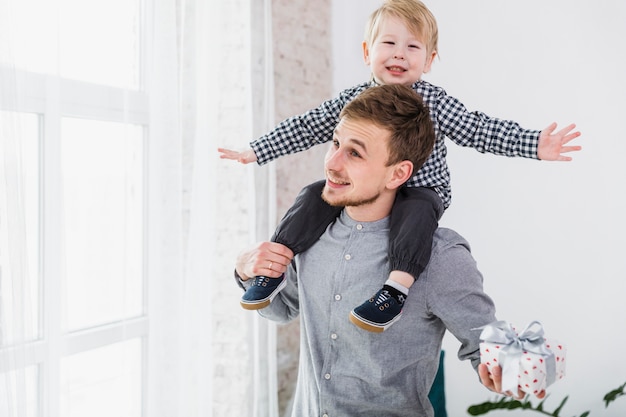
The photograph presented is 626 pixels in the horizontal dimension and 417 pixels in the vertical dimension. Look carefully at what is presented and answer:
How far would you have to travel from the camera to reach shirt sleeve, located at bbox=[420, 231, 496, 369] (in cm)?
136

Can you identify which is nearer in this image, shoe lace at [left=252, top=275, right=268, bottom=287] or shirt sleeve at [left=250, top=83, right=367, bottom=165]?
shoe lace at [left=252, top=275, right=268, bottom=287]

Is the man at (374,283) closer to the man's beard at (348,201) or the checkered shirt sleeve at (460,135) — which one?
the man's beard at (348,201)

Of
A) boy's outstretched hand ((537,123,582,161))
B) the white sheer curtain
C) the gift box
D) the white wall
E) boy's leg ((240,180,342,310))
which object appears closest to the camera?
the gift box

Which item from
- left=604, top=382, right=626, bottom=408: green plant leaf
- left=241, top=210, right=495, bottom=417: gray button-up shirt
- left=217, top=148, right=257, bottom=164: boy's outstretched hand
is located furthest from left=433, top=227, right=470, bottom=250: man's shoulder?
left=604, top=382, right=626, bottom=408: green plant leaf

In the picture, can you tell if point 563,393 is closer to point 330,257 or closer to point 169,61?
point 330,257

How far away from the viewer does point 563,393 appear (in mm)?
2793

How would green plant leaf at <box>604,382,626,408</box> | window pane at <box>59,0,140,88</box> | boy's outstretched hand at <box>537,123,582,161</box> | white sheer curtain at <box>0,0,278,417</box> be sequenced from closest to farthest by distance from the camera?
1. boy's outstretched hand at <box>537,123,582,161</box>
2. white sheer curtain at <box>0,0,278,417</box>
3. window pane at <box>59,0,140,88</box>
4. green plant leaf at <box>604,382,626,408</box>

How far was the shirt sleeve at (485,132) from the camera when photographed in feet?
4.76

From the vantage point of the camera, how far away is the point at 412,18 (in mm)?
1542

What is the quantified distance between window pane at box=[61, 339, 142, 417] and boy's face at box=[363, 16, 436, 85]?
1.23 m

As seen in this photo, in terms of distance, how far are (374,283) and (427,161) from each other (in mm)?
332

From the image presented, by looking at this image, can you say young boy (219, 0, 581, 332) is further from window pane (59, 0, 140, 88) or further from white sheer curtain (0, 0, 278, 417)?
window pane (59, 0, 140, 88)

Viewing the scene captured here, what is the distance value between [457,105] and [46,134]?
119 centimetres

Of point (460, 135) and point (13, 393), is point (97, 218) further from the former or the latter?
point (460, 135)
